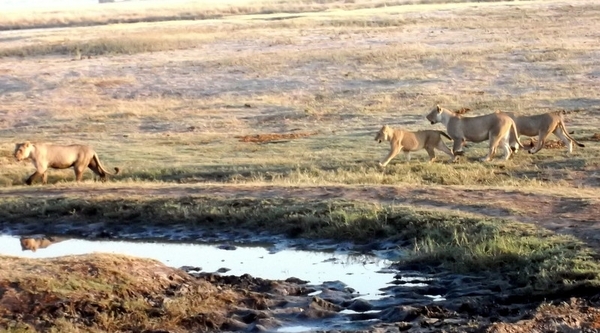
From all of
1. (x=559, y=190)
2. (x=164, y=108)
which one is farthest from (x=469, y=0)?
(x=559, y=190)

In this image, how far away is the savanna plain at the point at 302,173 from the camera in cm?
1105

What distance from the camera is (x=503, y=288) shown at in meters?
11.7

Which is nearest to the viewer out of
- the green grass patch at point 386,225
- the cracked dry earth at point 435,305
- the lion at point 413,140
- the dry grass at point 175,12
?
the cracked dry earth at point 435,305

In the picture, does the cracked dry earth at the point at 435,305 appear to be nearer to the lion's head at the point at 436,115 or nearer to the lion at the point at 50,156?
the lion's head at the point at 436,115

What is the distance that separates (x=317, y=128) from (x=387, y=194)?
446 inches

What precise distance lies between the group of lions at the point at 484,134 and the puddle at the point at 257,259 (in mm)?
7063

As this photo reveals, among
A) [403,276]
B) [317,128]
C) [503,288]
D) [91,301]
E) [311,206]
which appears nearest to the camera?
[91,301]

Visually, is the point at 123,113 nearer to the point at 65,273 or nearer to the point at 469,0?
the point at 65,273

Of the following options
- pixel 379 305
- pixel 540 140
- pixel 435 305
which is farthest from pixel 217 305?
pixel 540 140

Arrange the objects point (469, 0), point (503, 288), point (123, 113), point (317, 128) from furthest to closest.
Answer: point (469, 0), point (123, 113), point (317, 128), point (503, 288)

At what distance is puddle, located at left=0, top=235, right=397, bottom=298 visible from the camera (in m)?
13.0

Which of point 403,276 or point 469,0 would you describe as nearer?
point 403,276

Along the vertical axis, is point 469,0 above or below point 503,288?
below

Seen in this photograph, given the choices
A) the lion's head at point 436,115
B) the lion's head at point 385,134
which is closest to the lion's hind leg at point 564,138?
the lion's head at point 436,115
